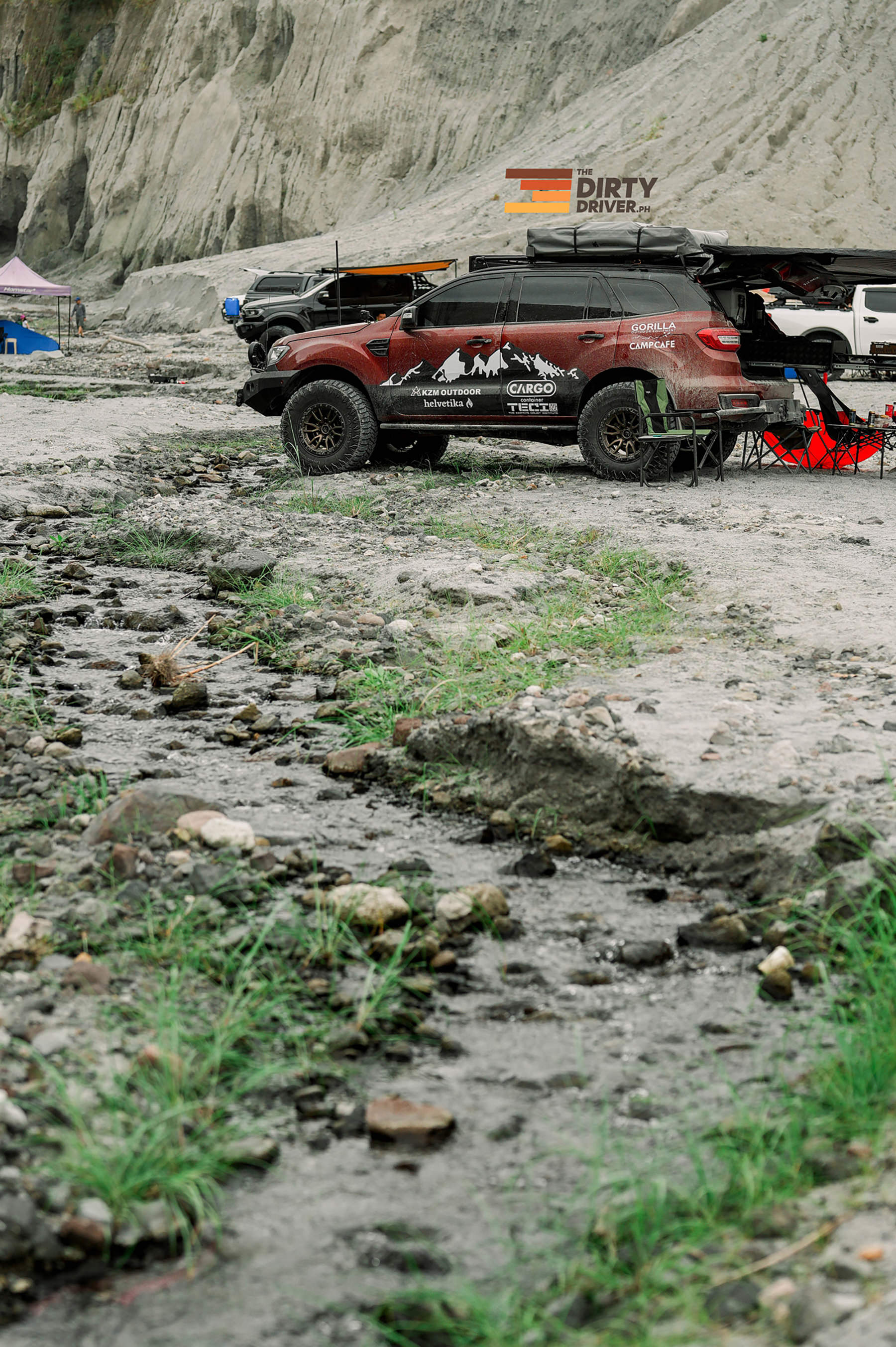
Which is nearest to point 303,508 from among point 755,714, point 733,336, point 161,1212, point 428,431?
point 428,431

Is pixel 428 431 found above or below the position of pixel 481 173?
below

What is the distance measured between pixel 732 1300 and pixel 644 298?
10.0 m

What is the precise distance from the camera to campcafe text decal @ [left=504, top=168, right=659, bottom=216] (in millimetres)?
29953

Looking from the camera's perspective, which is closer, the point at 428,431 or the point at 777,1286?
the point at 777,1286

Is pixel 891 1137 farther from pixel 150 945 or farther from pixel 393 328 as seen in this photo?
pixel 393 328

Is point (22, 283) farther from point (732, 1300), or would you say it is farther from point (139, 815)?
point (732, 1300)

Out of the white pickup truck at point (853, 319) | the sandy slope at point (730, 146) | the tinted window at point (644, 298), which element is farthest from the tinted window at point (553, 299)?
the sandy slope at point (730, 146)

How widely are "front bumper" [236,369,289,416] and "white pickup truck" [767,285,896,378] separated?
1148 cm

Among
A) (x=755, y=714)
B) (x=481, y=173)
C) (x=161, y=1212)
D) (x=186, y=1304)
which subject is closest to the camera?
(x=186, y=1304)

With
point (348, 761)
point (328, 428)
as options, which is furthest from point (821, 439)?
point (348, 761)

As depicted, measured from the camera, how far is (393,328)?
37.3ft

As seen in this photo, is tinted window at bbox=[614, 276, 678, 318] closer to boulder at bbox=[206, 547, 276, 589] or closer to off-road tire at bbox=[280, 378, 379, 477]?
off-road tire at bbox=[280, 378, 379, 477]

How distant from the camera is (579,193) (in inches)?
1238

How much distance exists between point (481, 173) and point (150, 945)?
37204mm
